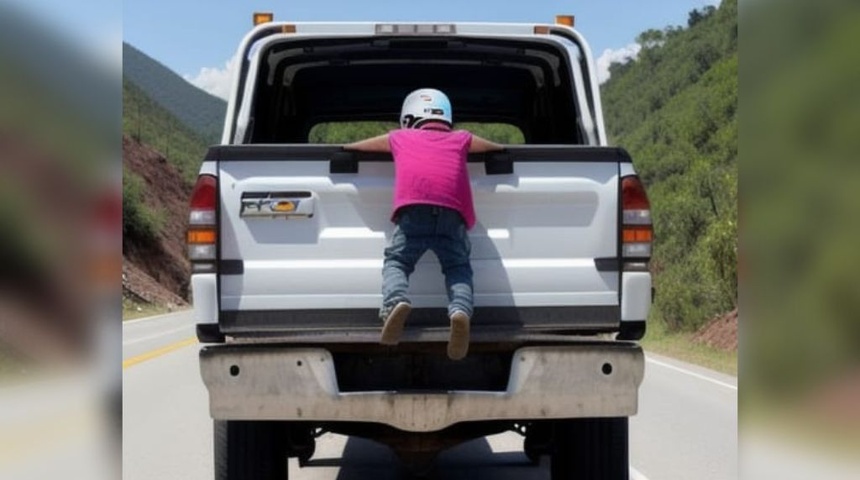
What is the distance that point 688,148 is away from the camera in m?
57.8

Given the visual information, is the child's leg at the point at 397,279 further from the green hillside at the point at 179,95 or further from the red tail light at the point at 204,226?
the green hillside at the point at 179,95

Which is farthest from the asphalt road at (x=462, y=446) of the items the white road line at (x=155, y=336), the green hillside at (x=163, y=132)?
the green hillside at (x=163, y=132)

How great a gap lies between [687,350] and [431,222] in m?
18.3

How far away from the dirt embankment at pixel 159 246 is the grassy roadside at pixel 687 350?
2577 centimetres

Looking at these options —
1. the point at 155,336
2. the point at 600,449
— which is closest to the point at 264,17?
the point at 600,449

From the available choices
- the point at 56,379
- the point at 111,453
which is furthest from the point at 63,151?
the point at 111,453

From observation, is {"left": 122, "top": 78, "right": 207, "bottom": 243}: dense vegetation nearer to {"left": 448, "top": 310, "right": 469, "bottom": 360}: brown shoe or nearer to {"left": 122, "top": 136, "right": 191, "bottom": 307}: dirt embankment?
{"left": 122, "top": 136, "right": 191, "bottom": 307}: dirt embankment

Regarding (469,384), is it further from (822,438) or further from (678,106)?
(678,106)

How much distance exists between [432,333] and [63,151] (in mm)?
2531

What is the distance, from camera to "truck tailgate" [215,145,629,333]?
486cm

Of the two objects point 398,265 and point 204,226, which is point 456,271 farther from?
point 204,226

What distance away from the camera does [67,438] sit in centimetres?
366

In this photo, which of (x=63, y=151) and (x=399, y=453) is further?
(x=399, y=453)

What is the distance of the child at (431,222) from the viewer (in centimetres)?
467
